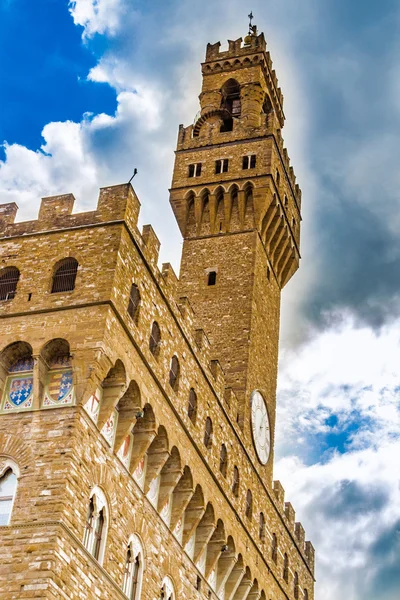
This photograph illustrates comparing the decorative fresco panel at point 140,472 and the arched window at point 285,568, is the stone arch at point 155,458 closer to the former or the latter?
the decorative fresco panel at point 140,472

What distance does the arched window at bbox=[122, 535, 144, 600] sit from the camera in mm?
21359

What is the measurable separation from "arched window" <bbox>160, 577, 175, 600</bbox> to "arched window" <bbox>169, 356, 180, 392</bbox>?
4.86 m

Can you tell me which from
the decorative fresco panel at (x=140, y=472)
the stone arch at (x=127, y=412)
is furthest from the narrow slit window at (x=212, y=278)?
the stone arch at (x=127, y=412)

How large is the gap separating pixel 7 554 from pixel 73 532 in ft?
4.36

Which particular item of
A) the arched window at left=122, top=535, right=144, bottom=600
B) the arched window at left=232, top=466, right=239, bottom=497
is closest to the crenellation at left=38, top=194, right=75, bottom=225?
the arched window at left=122, top=535, right=144, bottom=600

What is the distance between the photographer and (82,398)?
20.2 metres

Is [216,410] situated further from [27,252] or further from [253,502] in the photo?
[27,252]

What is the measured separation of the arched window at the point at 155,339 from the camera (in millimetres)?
23969

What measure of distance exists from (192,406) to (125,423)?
4.58 metres

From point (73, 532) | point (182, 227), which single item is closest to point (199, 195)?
point (182, 227)

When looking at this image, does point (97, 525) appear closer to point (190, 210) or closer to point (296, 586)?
point (296, 586)

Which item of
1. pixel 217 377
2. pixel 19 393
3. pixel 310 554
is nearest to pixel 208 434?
pixel 217 377

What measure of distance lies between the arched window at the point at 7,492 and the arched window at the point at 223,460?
9.66 metres

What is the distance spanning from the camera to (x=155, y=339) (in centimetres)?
2427
